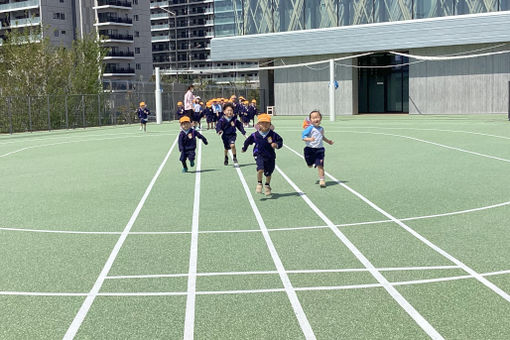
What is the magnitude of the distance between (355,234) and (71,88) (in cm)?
4118

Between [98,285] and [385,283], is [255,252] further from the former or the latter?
[98,285]

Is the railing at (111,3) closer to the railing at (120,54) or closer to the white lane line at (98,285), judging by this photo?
the railing at (120,54)

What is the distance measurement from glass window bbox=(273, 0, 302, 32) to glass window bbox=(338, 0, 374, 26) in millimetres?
3533

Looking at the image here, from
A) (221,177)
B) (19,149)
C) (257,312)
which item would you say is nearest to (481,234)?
(257,312)

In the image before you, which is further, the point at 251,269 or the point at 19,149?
the point at 19,149

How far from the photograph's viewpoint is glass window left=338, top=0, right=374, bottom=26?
1965 inches

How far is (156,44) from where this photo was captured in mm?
139250

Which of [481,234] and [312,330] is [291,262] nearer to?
[312,330]

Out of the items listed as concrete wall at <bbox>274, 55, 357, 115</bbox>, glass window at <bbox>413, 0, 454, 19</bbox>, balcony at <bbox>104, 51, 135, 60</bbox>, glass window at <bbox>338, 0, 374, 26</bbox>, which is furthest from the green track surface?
balcony at <bbox>104, 51, 135, 60</bbox>

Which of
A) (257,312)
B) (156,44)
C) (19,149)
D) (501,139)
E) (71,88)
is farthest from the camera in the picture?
(156,44)

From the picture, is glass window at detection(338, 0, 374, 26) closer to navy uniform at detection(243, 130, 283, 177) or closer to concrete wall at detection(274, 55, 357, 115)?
concrete wall at detection(274, 55, 357, 115)

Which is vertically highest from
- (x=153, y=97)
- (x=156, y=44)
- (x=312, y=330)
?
(x=156, y=44)

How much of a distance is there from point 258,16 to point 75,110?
826 inches

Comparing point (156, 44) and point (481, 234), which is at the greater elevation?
point (156, 44)
